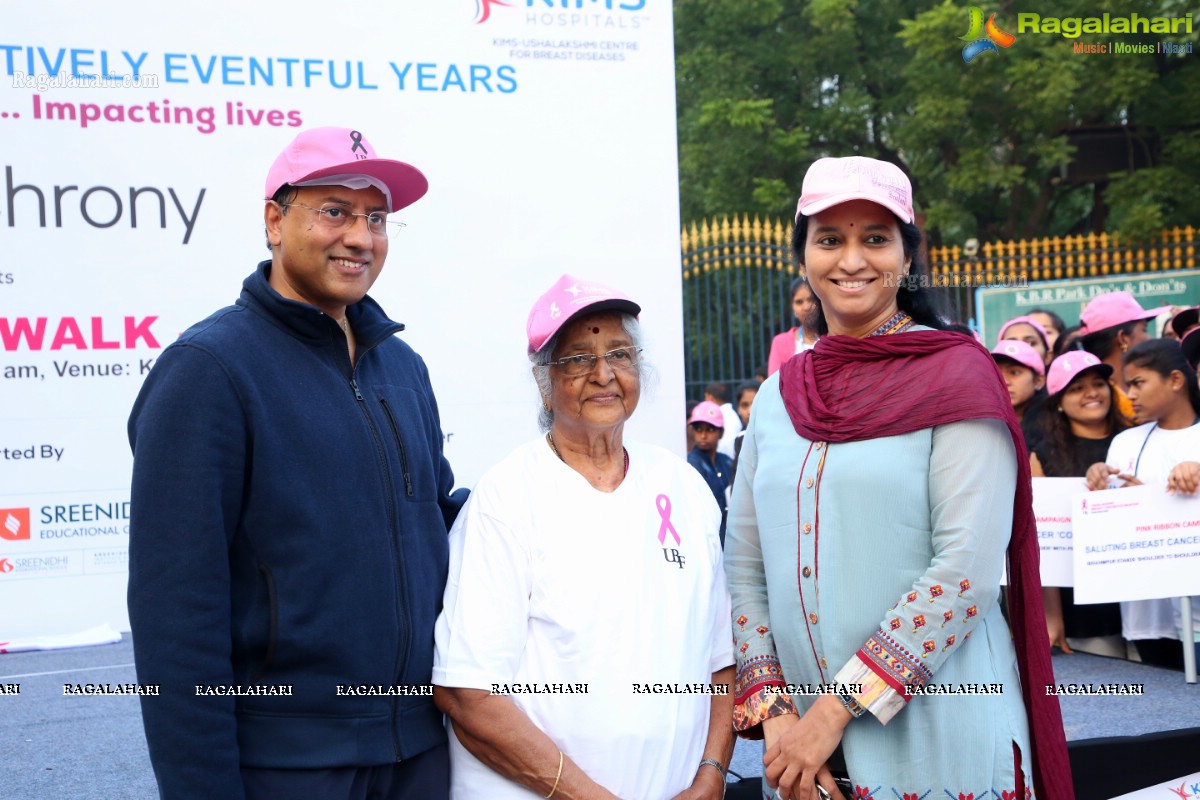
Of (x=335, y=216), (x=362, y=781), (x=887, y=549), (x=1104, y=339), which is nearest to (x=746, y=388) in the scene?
(x=1104, y=339)

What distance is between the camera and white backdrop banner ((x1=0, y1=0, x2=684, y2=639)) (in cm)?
593

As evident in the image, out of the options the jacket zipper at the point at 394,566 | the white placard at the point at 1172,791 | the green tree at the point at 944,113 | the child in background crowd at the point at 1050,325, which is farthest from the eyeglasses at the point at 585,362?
the green tree at the point at 944,113

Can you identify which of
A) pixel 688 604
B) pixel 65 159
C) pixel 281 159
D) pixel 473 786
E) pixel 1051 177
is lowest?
pixel 473 786

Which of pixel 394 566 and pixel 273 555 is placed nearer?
pixel 273 555

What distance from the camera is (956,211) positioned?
19.1 metres

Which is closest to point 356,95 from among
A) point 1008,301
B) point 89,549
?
point 89,549

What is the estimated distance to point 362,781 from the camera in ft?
7.33

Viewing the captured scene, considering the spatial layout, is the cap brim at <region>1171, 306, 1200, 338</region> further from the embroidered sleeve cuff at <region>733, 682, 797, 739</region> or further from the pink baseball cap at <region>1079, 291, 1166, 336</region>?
the embroidered sleeve cuff at <region>733, 682, 797, 739</region>

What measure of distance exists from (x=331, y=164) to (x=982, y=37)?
54.7 feet

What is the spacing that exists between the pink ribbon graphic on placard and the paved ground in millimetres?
2247

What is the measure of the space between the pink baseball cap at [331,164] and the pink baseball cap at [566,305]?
1.37 feet

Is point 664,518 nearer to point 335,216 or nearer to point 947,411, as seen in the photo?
point 947,411

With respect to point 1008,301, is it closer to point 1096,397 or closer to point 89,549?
point 1096,397

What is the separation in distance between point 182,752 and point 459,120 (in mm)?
5150
